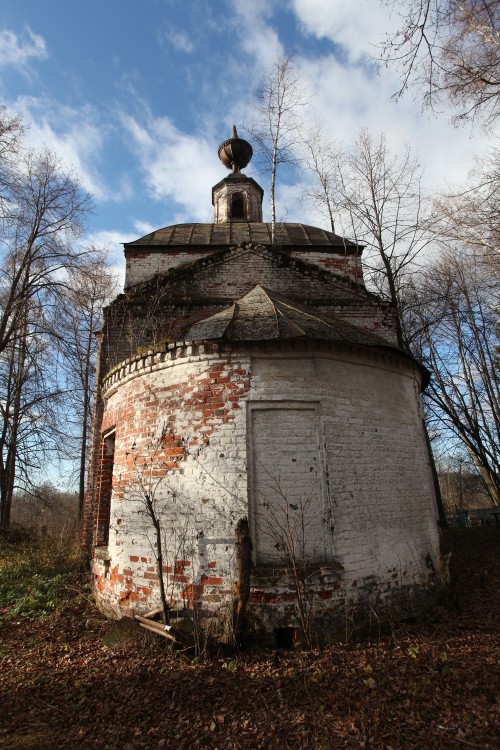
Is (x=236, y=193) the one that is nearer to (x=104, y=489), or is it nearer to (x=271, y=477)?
(x=104, y=489)

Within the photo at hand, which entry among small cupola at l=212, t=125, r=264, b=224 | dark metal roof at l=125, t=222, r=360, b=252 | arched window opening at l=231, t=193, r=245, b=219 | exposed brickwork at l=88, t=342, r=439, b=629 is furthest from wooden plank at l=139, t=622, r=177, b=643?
arched window opening at l=231, t=193, r=245, b=219

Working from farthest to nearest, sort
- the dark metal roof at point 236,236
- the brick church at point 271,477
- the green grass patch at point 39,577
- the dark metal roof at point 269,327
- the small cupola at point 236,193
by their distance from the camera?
the small cupola at point 236,193 < the dark metal roof at point 236,236 < the green grass patch at point 39,577 < the dark metal roof at point 269,327 < the brick church at point 271,477

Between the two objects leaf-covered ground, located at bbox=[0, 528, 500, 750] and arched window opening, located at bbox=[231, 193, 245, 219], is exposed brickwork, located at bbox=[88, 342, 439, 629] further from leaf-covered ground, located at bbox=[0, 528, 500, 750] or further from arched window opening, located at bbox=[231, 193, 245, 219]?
arched window opening, located at bbox=[231, 193, 245, 219]

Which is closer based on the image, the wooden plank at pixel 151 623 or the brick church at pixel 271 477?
the wooden plank at pixel 151 623

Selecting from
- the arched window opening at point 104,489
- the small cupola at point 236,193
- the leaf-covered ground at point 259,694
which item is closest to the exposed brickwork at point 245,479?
the leaf-covered ground at point 259,694

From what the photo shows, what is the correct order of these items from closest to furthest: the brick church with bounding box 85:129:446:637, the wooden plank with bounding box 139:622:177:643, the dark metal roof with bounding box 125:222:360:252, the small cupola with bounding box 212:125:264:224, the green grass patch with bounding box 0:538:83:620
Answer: the wooden plank with bounding box 139:622:177:643 < the brick church with bounding box 85:129:446:637 < the green grass patch with bounding box 0:538:83:620 < the dark metal roof with bounding box 125:222:360:252 < the small cupola with bounding box 212:125:264:224

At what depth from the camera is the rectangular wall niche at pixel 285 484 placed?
5383 mm

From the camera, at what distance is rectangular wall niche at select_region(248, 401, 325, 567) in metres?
5.38

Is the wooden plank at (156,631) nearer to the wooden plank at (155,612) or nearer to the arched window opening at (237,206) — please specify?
the wooden plank at (155,612)

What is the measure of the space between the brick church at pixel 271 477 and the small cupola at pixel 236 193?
11235mm

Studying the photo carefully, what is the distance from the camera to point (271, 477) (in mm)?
5539

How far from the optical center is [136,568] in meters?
5.85

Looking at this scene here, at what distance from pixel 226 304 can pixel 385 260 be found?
5.65 m

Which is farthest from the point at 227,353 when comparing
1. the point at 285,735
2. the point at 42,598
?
the point at 42,598
